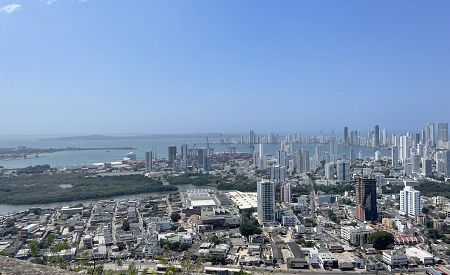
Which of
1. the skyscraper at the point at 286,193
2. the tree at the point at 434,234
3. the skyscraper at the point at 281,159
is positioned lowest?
the tree at the point at 434,234

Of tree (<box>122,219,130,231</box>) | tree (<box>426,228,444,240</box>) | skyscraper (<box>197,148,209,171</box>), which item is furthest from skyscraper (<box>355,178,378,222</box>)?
skyscraper (<box>197,148,209,171</box>)

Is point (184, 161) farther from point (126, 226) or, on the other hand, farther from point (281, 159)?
point (126, 226)

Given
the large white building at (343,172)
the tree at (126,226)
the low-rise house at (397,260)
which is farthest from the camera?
the large white building at (343,172)

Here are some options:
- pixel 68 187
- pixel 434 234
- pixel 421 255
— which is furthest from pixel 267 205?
pixel 68 187

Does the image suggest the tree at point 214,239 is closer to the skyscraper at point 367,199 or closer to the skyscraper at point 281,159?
the skyscraper at point 367,199

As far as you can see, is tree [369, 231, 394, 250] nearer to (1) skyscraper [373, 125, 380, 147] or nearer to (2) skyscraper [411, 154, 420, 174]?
(2) skyscraper [411, 154, 420, 174]

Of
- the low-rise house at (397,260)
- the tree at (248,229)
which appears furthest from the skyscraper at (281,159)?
the low-rise house at (397,260)

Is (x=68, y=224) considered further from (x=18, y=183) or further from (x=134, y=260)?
(x=18, y=183)
